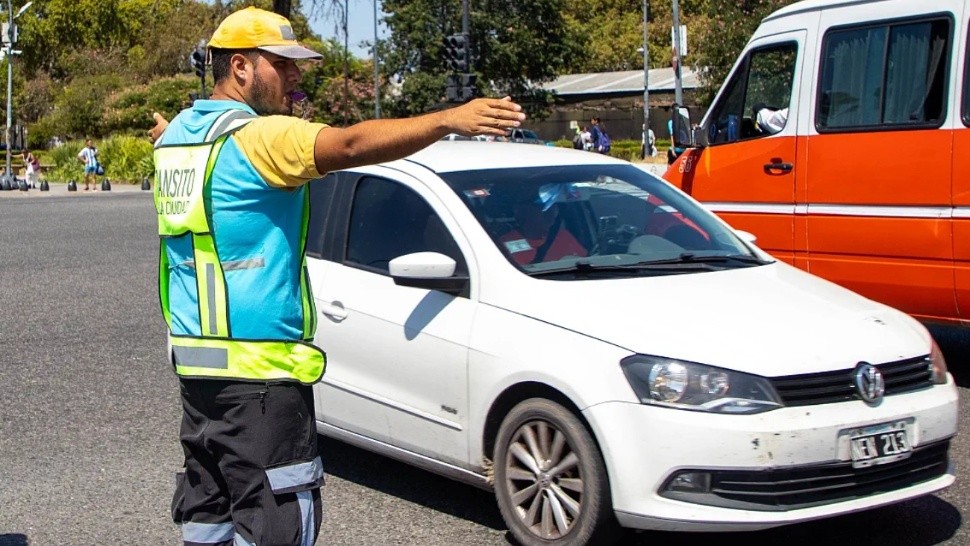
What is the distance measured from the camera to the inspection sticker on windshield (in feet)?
17.9

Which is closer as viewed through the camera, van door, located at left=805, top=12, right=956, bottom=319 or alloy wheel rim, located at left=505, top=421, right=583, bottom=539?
alloy wheel rim, located at left=505, top=421, right=583, bottom=539

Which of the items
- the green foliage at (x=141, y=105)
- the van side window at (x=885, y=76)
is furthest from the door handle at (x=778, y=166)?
the green foliage at (x=141, y=105)

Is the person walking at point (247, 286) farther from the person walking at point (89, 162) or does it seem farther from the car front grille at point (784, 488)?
the person walking at point (89, 162)

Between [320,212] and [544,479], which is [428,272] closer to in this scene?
[544,479]

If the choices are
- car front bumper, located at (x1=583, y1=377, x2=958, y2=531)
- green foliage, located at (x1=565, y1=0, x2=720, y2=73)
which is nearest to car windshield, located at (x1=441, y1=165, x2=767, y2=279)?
car front bumper, located at (x1=583, y1=377, x2=958, y2=531)

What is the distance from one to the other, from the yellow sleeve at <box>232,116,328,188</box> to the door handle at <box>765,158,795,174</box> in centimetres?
580

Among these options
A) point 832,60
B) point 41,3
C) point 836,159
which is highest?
point 41,3

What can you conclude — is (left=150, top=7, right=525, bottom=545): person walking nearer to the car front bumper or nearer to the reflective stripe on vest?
the reflective stripe on vest

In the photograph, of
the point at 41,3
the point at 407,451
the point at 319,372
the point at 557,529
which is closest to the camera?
the point at 319,372

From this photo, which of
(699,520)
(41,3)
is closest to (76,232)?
(699,520)

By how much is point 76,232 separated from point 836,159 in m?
15.0

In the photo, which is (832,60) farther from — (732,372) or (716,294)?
(732,372)

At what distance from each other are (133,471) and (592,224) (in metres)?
2.47

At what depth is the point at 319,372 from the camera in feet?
11.1
